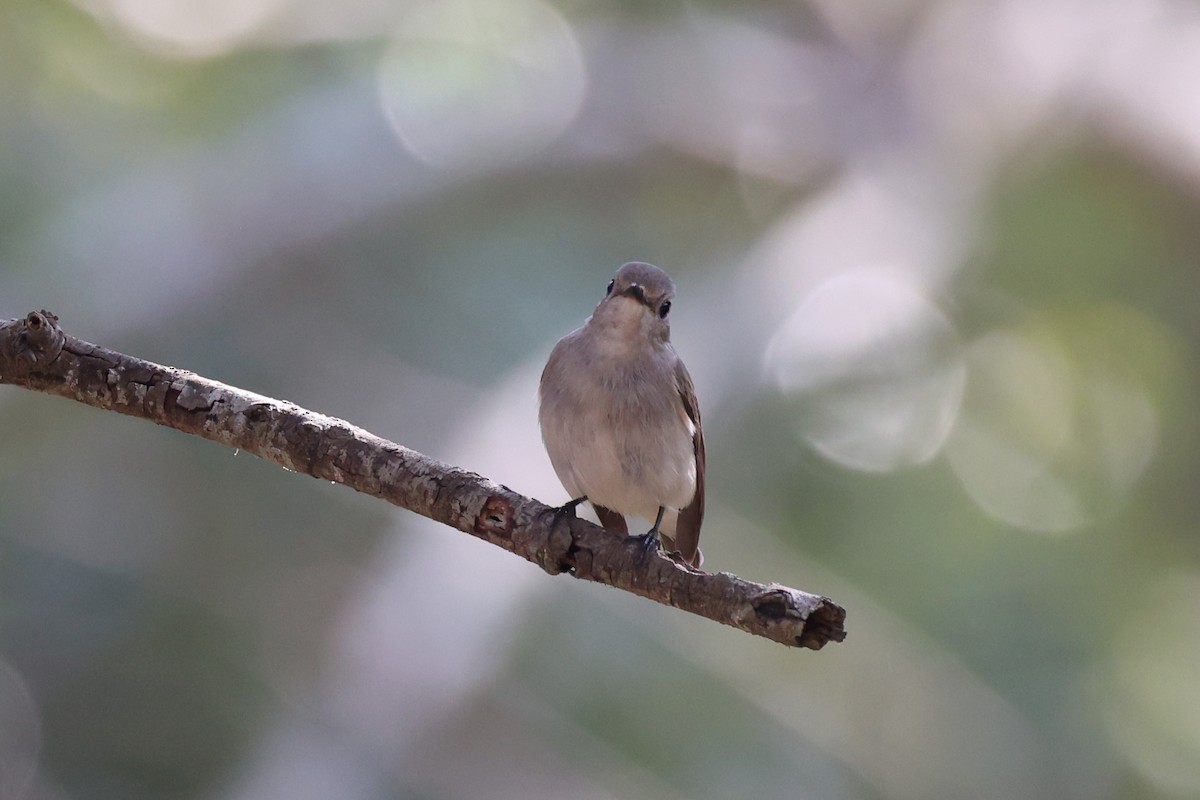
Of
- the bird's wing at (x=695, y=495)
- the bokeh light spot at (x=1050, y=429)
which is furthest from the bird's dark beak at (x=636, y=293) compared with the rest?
the bokeh light spot at (x=1050, y=429)

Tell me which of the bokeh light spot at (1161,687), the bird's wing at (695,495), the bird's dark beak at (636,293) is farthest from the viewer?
the bokeh light spot at (1161,687)

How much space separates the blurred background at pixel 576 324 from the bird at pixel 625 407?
137 centimetres

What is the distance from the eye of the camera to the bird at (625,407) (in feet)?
9.37

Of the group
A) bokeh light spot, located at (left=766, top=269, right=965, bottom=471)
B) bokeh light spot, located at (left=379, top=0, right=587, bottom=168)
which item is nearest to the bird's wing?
bokeh light spot, located at (left=766, top=269, right=965, bottom=471)

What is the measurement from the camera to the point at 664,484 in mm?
2926

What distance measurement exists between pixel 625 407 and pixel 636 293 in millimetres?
326

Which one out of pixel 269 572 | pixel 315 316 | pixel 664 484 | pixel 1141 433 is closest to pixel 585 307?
pixel 315 316

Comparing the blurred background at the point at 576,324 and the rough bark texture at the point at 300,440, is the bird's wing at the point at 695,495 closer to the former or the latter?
the rough bark texture at the point at 300,440

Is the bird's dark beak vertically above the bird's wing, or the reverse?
the bird's dark beak

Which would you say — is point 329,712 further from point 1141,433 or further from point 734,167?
point 1141,433

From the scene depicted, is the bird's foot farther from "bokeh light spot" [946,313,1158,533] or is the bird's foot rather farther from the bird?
"bokeh light spot" [946,313,1158,533]

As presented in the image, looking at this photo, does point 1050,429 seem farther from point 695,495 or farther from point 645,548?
point 645,548

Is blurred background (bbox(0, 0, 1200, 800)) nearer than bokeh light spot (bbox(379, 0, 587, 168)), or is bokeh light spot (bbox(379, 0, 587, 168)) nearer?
blurred background (bbox(0, 0, 1200, 800))

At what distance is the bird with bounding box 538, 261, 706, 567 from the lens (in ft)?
9.37
